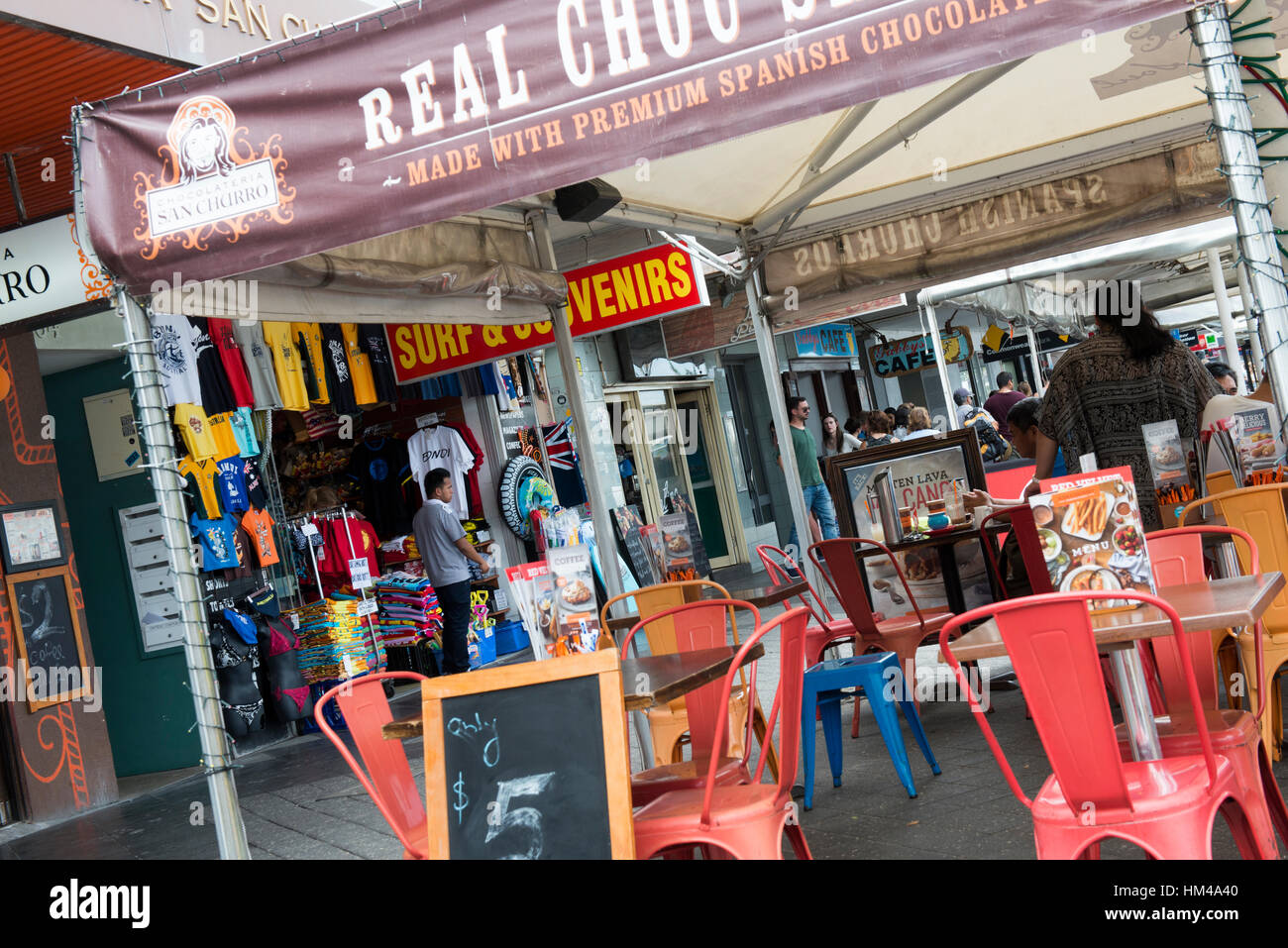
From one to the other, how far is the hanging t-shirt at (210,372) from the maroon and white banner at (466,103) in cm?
403

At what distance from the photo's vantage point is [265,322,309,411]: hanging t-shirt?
310 inches

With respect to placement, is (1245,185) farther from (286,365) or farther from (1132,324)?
(286,365)

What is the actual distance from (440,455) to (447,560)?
1.39m

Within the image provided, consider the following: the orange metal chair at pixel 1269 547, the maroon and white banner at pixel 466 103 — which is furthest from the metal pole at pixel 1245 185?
the orange metal chair at pixel 1269 547

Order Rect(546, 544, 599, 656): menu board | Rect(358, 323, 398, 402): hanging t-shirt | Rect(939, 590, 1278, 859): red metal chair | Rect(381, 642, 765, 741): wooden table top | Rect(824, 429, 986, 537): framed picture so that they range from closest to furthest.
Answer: Rect(939, 590, 1278, 859): red metal chair < Rect(381, 642, 765, 741): wooden table top < Rect(546, 544, 599, 656): menu board < Rect(824, 429, 986, 537): framed picture < Rect(358, 323, 398, 402): hanging t-shirt

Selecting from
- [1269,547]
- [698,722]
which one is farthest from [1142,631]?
[698,722]

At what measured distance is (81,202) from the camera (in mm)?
3580

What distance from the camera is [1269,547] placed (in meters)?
3.70

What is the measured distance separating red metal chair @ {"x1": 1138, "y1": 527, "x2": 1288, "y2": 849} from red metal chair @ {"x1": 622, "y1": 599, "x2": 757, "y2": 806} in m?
1.05

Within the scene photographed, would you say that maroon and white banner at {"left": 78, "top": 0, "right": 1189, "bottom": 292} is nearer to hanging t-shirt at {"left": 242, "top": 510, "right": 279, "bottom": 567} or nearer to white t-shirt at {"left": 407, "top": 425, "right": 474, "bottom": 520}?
hanging t-shirt at {"left": 242, "top": 510, "right": 279, "bottom": 567}

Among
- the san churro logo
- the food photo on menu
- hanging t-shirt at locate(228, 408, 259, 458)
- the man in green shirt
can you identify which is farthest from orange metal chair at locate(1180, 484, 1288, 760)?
hanging t-shirt at locate(228, 408, 259, 458)
